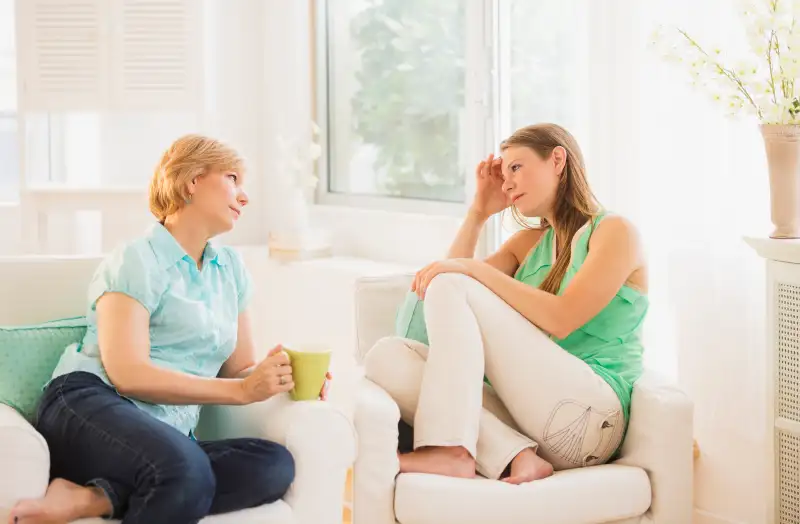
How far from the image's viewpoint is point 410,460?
7.16 ft

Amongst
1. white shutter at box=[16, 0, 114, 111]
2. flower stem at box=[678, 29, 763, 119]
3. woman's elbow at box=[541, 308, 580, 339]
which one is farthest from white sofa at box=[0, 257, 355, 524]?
white shutter at box=[16, 0, 114, 111]

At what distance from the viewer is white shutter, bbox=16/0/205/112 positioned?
4.12 m

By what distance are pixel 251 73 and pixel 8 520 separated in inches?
Result: 117

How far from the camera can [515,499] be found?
6.91ft

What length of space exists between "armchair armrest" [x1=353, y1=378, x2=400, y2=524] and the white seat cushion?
1.0 inches

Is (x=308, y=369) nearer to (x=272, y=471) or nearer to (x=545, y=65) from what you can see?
(x=272, y=471)

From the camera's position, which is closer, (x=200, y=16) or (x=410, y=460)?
(x=410, y=460)

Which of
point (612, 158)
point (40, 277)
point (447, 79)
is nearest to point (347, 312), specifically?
point (447, 79)

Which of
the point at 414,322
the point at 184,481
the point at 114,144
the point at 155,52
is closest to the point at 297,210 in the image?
the point at 155,52

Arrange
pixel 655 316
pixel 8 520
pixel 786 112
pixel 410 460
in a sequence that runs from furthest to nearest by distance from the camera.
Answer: pixel 655 316
pixel 786 112
pixel 410 460
pixel 8 520

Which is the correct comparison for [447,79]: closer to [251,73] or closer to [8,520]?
[251,73]

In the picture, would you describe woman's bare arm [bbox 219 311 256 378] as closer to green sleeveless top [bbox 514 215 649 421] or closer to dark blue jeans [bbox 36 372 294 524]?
dark blue jeans [bbox 36 372 294 524]

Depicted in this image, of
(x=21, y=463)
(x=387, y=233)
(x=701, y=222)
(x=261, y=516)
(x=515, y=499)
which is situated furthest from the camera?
(x=387, y=233)

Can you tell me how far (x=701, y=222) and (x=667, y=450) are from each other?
81cm
